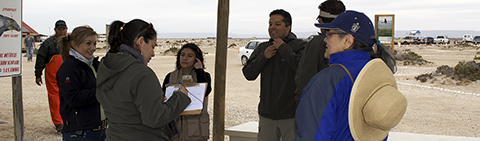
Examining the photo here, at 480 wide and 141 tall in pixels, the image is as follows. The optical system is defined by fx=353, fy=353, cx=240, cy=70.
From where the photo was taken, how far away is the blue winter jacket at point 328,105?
1365mm

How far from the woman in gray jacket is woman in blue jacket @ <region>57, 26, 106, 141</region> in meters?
0.82

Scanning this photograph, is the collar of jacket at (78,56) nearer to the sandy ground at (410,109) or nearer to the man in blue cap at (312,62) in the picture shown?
the man in blue cap at (312,62)

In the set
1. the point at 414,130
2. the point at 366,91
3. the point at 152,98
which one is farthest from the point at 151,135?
the point at 414,130

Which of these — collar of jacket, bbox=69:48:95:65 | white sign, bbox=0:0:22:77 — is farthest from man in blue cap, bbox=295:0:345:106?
A: white sign, bbox=0:0:22:77

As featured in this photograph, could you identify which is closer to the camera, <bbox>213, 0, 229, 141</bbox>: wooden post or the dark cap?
<bbox>213, 0, 229, 141</bbox>: wooden post

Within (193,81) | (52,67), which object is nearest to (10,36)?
(52,67)

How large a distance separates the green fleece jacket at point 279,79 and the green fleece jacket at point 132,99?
1.22 meters

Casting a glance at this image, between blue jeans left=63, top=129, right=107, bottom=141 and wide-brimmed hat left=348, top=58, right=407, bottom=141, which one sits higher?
wide-brimmed hat left=348, top=58, right=407, bottom=141

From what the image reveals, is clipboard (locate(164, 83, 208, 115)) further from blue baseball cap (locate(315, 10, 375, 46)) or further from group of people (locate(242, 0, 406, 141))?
blue baseball cap (locate(315, 10, 375, 46))

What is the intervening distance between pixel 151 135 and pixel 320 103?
101cm

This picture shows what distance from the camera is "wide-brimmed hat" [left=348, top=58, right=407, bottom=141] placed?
4.34 ft

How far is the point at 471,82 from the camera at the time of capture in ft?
39.1

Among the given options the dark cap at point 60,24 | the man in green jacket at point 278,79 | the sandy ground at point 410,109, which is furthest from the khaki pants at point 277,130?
the dark cap at point 60,24

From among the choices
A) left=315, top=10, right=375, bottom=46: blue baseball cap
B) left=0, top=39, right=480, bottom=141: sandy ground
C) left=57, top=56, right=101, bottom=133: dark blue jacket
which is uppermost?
left=315, top=10, right=375, bottom=46: blue baseball cap
